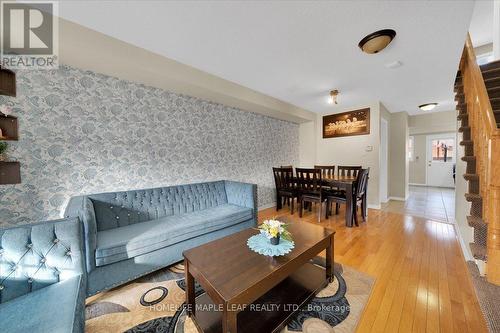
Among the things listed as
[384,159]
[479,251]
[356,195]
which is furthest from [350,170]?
[479,251]

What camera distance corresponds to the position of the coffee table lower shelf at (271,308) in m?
1.22

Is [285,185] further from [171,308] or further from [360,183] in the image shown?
[171,308]

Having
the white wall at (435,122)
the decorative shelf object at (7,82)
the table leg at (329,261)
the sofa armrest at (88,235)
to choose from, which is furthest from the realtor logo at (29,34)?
the white wall at (435,122)

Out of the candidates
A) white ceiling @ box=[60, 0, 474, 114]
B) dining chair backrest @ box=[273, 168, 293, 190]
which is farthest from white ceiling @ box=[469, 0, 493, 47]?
dining chair backrest @ box=[273, 168, 293, 190]

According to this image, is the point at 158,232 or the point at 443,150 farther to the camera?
the point at 443,150

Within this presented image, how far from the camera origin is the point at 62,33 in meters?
1.68

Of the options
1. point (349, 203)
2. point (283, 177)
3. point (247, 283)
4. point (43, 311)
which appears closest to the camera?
point (43, 311)

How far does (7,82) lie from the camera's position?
172cm

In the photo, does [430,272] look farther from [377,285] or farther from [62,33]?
[62,33]

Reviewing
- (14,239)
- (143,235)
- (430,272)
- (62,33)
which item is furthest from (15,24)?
(430,272)

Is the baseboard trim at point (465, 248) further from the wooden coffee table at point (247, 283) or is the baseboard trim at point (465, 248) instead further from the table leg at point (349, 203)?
the wooden coffee table at point (247, 283)

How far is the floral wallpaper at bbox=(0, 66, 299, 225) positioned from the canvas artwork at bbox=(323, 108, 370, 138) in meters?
2.84

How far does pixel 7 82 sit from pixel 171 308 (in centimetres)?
251

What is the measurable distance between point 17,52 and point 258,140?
344cm
